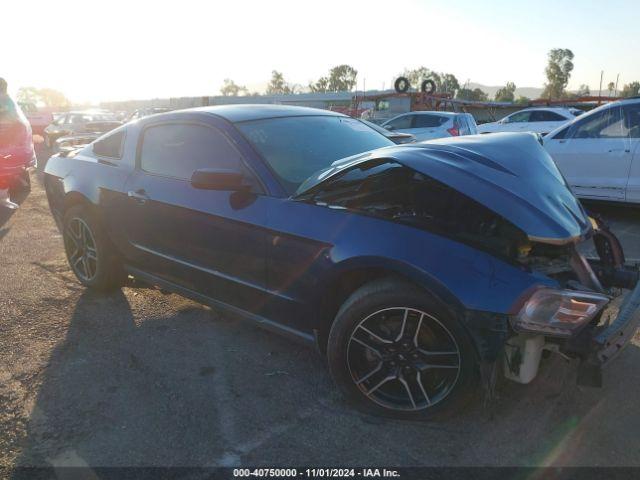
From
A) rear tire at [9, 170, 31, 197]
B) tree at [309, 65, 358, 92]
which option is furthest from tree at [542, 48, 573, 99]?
rear tire at [9, 170, 31, 197]

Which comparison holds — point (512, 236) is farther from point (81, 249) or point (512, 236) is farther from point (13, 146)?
point (13, 146)

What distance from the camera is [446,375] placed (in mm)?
2404

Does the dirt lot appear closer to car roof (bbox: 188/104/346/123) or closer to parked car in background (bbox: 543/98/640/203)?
car roof (bbox: 188/104/346/123)

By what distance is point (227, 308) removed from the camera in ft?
10.6

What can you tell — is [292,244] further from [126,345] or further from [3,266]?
[3,266]

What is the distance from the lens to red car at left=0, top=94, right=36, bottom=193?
25.6ft

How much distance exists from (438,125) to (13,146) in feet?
31.3

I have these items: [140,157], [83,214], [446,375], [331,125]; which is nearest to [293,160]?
[331,125]

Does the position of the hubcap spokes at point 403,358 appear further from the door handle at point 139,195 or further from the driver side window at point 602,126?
the driver side window at point 602,126

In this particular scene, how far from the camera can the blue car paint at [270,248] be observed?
7.23ft

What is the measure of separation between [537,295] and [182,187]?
92.2 inches

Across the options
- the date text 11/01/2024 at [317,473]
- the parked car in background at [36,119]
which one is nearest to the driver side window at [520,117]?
the date text 11/01/2024 at [317,473]

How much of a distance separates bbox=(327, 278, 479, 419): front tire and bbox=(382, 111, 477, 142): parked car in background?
10.3m

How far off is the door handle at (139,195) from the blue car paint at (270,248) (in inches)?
1.7
